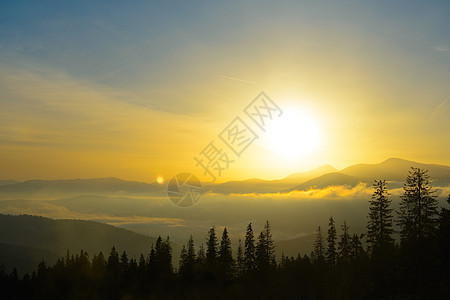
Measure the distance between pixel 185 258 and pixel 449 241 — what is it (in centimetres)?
4164

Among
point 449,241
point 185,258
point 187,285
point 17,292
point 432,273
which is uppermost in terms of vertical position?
point 449,241

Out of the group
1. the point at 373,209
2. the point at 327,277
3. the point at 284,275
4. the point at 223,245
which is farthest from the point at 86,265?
the point at 373,209

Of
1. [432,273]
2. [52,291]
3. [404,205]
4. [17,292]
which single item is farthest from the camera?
[17,292]

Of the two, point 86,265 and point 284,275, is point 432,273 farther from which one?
point 86,265

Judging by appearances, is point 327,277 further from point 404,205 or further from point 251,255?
point 404,205

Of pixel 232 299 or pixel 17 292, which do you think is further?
pixel 17 292

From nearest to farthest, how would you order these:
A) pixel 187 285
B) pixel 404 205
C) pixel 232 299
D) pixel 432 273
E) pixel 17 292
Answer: pixel 432 273 < pixel 404 205 < pixel 232 299 < pixel 187 285 < pixel 17 292

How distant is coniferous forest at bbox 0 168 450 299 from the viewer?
30062 mm

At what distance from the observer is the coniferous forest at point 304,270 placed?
30062 mm

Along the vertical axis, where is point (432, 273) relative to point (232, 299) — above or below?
above

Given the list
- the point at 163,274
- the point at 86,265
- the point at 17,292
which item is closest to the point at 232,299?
the point at 163,274

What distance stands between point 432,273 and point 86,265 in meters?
61.5

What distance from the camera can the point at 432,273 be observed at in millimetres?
28328

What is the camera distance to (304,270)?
6888 cm
